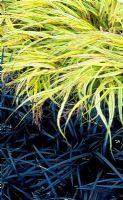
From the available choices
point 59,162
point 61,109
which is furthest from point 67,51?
point 59,162

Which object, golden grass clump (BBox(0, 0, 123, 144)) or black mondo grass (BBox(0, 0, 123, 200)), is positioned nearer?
black mondo grass (BBox(0, 0, 123, 200))

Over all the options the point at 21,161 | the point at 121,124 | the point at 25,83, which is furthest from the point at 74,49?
the point at 21,161

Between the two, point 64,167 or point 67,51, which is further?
point 67,51

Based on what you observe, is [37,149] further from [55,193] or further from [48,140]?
[55,193]

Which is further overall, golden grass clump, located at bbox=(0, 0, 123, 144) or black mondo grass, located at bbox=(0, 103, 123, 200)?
golden grass clump, located at bbox=(0, 0, 123, 144)

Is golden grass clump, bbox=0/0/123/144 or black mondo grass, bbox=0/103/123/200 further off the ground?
golden grass clump, bbox=0/0/123/144

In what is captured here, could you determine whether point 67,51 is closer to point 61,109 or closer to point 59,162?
point 61,109

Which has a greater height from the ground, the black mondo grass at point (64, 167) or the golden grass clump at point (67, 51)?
the golden grass clump at point (67, 51)

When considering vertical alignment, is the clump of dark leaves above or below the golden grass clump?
below
